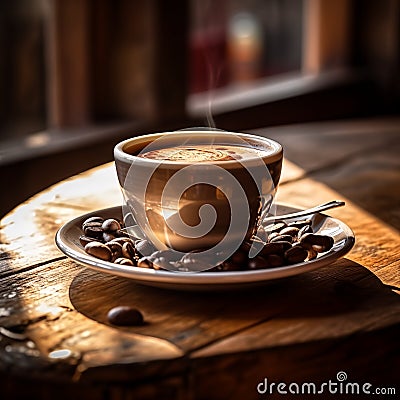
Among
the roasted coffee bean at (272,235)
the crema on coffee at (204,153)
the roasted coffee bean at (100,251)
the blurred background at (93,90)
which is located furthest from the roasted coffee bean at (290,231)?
the blurred background at (93,90)

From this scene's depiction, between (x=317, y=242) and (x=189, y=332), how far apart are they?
0.22 metres

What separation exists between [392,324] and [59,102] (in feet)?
5.89

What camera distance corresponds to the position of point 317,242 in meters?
0.88

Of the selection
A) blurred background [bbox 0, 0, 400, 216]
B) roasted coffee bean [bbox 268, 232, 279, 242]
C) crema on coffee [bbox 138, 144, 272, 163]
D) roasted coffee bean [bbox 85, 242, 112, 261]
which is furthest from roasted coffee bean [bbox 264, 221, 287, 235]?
blurred background [bbox 0, 0, 400, 216]

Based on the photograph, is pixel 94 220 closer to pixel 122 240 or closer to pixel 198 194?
pixel 122 240

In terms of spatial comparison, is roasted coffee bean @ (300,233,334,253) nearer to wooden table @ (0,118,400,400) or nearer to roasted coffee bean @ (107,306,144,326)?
wooden table @ (0,118,400,400)

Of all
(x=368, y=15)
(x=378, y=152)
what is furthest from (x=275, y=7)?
(x=378, y=152)

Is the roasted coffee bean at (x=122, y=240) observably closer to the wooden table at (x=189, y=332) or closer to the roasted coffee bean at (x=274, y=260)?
the wooden table at (x=189, y=332)

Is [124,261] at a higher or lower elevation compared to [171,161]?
lower

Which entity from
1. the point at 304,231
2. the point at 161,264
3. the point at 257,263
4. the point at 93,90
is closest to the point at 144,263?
the point at 161,264

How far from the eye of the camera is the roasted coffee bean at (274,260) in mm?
811

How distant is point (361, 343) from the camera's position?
2.46 ft

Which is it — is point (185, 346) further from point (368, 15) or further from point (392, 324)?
point (368, 15)

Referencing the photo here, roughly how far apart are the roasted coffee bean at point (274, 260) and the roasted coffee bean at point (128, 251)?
Result: 0.15 metres
